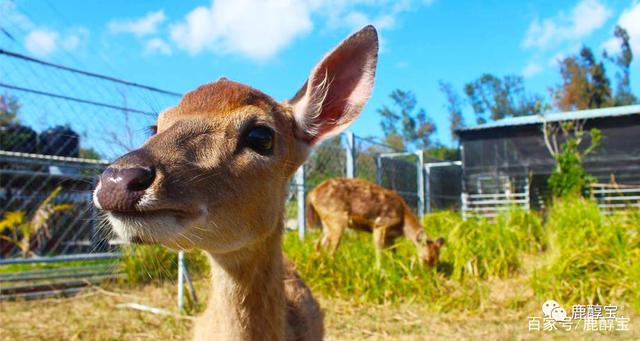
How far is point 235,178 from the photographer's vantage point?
209 centimetres

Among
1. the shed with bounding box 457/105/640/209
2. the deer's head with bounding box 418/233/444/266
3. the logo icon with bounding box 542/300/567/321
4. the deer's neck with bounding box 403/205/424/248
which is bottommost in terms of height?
the logo icon with bounding box 542/300/567/321

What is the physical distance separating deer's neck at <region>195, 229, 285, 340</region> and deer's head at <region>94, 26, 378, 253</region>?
0.18 m

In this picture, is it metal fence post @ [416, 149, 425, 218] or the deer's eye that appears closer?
the deer's eye

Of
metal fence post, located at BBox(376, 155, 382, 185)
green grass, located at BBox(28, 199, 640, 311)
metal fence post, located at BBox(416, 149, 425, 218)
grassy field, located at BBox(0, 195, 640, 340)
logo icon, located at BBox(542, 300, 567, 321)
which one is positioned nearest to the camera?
grassy field, located at BBox(0, 195, 640, 340)

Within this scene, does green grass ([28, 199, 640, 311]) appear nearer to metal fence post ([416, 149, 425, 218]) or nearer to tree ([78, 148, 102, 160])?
tree ([78, 148, 102, 160])

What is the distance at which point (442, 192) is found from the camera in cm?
1780

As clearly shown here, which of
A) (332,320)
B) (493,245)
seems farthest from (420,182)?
(332,320)

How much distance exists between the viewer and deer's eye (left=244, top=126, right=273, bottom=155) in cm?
224

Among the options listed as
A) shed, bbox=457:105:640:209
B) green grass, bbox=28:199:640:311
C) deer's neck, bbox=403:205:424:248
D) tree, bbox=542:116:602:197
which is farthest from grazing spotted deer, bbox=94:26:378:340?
shed, bbox=457:105:640:209

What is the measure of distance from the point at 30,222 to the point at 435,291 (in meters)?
6.14

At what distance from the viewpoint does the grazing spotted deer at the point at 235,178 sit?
5.52ft

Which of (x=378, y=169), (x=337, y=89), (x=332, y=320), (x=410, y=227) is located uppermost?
(x=378, y=169)

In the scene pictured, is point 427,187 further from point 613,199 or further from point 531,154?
point 531,154

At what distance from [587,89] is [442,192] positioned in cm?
3069
